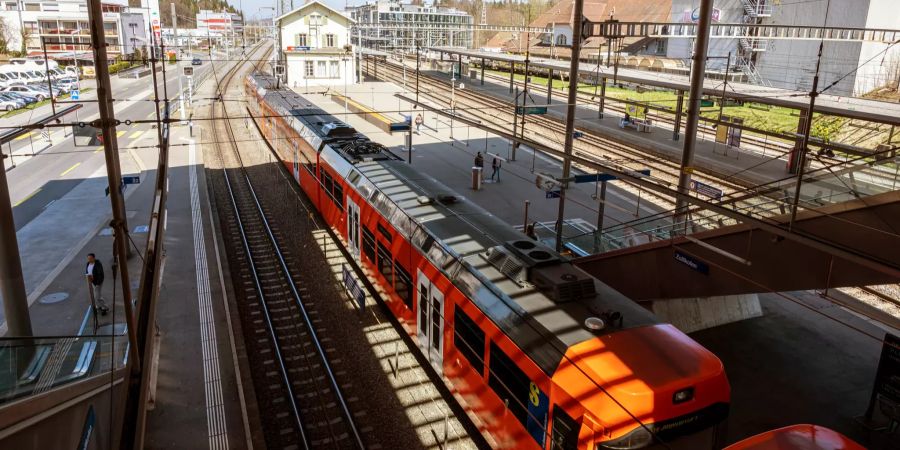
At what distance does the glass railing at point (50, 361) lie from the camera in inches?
235

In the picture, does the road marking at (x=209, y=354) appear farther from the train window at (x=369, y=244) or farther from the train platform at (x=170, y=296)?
the train window at (x=369, y=244)

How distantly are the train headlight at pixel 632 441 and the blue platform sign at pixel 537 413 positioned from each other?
0.91m

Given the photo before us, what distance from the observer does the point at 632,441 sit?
6.41m

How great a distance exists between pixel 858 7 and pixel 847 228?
27.6 m

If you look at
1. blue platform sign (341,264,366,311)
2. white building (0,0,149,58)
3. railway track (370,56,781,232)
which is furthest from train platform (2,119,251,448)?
white building (0,0,149,58)

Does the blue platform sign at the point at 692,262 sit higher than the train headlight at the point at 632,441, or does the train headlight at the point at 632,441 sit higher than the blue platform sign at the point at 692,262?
the blue platform sign at the point at 692,262

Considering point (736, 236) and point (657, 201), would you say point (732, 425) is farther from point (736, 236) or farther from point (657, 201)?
point (657, 201)

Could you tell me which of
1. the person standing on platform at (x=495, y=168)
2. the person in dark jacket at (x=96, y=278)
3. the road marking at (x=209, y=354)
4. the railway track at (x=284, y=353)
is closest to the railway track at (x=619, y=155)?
the person standing on platform at (x=495, y=168)

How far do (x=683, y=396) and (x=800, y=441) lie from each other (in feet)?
3.66

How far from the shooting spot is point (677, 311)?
12938 millimetres

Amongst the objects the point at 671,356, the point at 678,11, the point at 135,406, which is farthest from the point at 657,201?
the point at 678,11

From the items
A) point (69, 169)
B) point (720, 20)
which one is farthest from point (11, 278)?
point (720, 20)

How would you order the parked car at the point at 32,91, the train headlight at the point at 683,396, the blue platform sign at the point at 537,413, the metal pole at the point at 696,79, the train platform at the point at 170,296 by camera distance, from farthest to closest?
the parked car at the point at 32,91 → the metal pole at the point at 696,79 → the train platform at the point at 170,296 → the blue platform sign at the point at 537,413 → the train headlight at the point at 683,396

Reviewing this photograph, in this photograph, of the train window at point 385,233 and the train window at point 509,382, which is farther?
the train window at point 385,233
